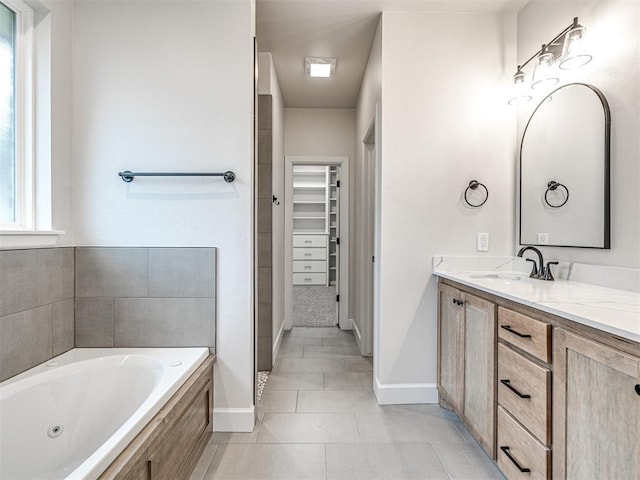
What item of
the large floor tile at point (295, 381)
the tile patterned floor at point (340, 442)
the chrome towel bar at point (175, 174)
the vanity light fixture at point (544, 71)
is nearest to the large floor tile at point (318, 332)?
the large floor tile at point (295, 381)

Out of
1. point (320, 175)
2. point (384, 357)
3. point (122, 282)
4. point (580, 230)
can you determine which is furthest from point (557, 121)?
point (320, 175)

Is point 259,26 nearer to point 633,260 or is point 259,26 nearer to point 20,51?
point 20,51

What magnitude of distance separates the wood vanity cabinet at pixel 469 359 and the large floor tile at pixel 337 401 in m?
0.48

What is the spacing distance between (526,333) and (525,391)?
227mm

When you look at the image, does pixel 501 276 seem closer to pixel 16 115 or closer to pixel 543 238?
pixel 543 238

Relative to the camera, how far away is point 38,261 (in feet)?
5.62

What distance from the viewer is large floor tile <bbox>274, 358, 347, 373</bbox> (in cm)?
288

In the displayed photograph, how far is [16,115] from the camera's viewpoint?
Result: 1.74 m

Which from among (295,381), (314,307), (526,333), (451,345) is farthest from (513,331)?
(314,307)

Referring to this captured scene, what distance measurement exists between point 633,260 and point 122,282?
254 cm

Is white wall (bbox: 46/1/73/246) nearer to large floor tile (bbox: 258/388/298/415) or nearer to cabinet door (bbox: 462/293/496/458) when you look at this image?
large floor tile (bbox: 258/388/298/415)

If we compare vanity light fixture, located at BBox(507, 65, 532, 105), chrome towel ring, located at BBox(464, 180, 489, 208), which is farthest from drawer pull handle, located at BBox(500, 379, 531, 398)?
vanity light fixture, located at BBox(507, 65, 532, 105)

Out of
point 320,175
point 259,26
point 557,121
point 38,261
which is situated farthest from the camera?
point 320,175

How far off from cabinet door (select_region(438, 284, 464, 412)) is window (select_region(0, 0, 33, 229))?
7.53 feet
